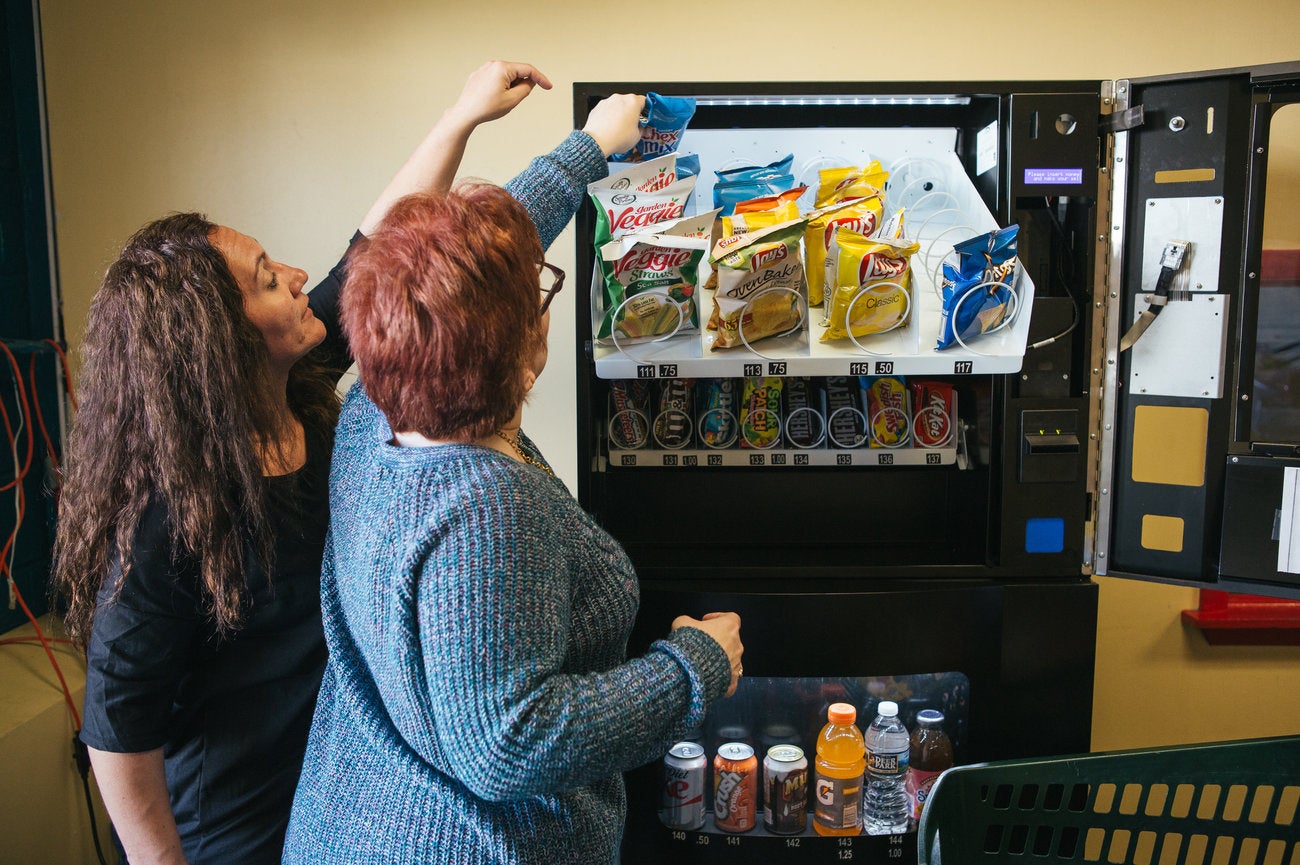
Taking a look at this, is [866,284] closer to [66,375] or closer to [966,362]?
[966,362]

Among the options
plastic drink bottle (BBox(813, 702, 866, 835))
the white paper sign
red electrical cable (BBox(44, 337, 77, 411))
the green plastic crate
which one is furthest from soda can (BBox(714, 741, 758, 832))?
red electrical cable (BBox(44, 337, 77, 411))

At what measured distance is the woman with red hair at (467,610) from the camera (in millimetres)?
877

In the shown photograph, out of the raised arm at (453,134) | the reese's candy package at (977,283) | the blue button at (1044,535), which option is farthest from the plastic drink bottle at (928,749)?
the raised arm at (453,134)

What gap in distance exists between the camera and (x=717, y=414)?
1.73 meters

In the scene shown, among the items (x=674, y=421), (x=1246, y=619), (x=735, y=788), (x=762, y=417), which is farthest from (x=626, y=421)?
(x=1246, y=619)

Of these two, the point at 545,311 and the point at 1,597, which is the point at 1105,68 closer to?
the point at 545,311

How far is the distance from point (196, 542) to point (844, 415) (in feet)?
3.66

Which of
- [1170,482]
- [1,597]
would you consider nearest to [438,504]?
[1170,482]

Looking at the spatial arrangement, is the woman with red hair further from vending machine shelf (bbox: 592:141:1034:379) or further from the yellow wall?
the yellow wall

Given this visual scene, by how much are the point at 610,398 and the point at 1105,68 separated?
1476mm

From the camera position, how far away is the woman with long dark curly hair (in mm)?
1146

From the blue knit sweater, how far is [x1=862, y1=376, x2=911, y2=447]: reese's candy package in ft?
2.55

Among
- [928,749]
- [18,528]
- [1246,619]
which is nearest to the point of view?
[928,749]

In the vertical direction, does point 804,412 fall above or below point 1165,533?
above
